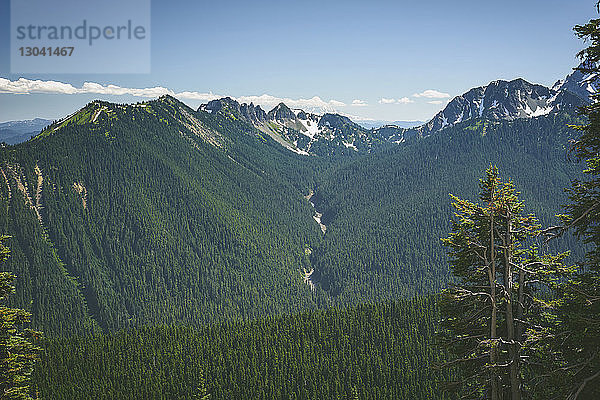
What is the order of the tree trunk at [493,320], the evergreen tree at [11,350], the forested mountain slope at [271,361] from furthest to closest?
the forested mountain slope at [271,361] → the evergreen tree at [11,350] → the tree trunk at [493,320]

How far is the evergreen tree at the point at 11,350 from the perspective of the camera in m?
20.6

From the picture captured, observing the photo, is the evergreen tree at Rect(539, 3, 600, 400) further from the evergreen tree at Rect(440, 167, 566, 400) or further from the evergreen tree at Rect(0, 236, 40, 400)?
the evergreen tree at Rect(0, 236, 40, 400)

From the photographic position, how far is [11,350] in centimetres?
2092

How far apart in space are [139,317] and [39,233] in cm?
6661

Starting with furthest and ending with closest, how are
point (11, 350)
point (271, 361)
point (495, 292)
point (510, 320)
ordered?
point (271, 361)
point (11, 350)
point (495, 292)
point (510, 320)

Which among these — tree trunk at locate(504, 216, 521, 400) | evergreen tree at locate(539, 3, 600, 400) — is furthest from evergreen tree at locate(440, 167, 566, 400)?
evergreen tree at locate(539, 3, 600, 400)

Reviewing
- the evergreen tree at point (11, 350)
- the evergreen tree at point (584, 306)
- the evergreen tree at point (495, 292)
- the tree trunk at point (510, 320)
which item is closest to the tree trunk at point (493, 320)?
the evergreen tree at point (495, 292)

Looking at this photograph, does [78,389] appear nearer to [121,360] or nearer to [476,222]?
[121,360]

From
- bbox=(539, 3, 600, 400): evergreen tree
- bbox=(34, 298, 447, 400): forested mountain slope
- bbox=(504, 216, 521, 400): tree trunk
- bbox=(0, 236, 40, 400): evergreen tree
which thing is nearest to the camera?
A: bbox=(539, 3, 600, 400): evergreen tree

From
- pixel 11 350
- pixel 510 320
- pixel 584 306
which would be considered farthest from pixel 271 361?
pixel 584 306

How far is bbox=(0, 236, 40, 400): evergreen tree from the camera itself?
67.7 feet

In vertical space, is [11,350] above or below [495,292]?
below

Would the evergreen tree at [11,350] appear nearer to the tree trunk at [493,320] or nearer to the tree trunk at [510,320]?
the tree trunk at [493,320]

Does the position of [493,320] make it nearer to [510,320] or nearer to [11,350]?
[510,320]
